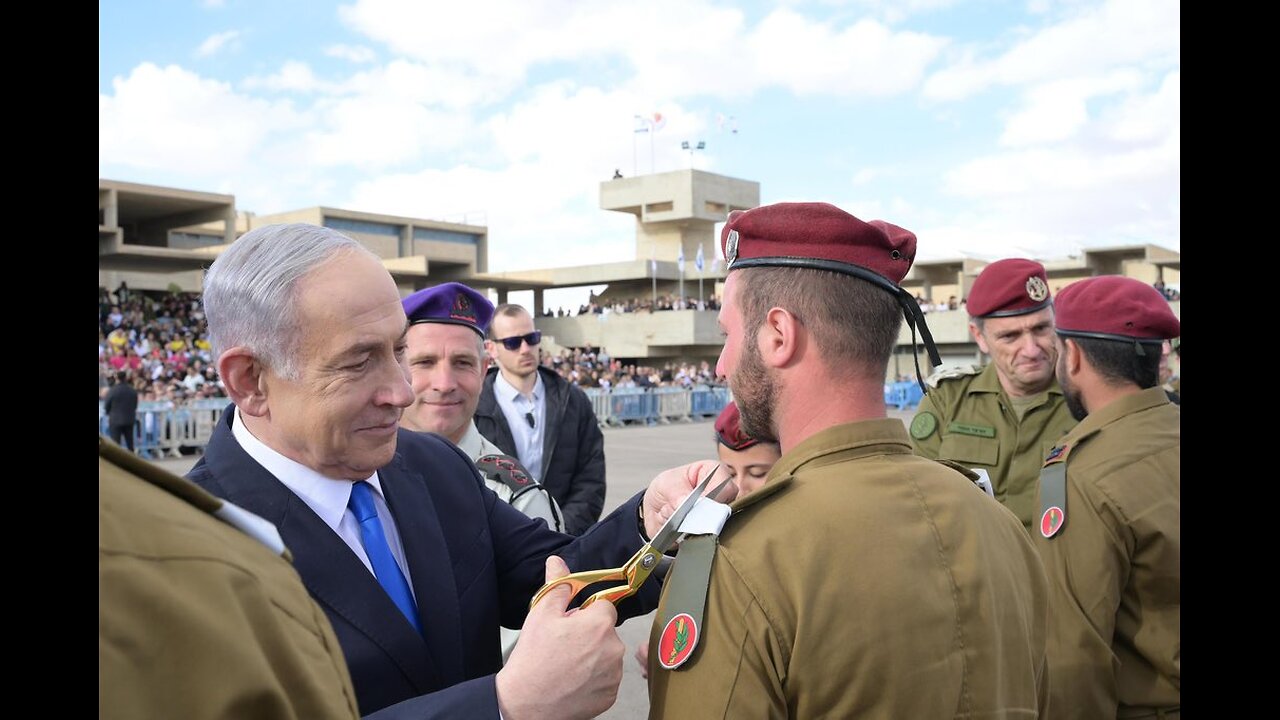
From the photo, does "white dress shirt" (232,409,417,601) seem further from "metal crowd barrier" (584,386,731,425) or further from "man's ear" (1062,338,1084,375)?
"metal crowd barrier" (584,386,731,425)

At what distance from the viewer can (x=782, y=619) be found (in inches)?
61.5

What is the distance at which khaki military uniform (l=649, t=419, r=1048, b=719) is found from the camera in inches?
60.7

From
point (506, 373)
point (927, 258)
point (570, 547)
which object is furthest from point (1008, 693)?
point (927, 258)

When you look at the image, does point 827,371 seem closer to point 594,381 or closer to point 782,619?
point 782,619

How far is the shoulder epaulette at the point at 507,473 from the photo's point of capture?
145 inches

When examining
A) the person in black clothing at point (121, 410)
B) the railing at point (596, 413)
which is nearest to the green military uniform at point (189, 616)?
the railing at point (596, 413)

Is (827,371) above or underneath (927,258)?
underneath

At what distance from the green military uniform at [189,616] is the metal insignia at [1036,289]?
13.7 ft

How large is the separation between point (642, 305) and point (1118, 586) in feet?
134

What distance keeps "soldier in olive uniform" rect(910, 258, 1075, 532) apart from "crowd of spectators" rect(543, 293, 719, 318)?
35871mm

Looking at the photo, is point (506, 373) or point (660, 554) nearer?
point (660, 554)
